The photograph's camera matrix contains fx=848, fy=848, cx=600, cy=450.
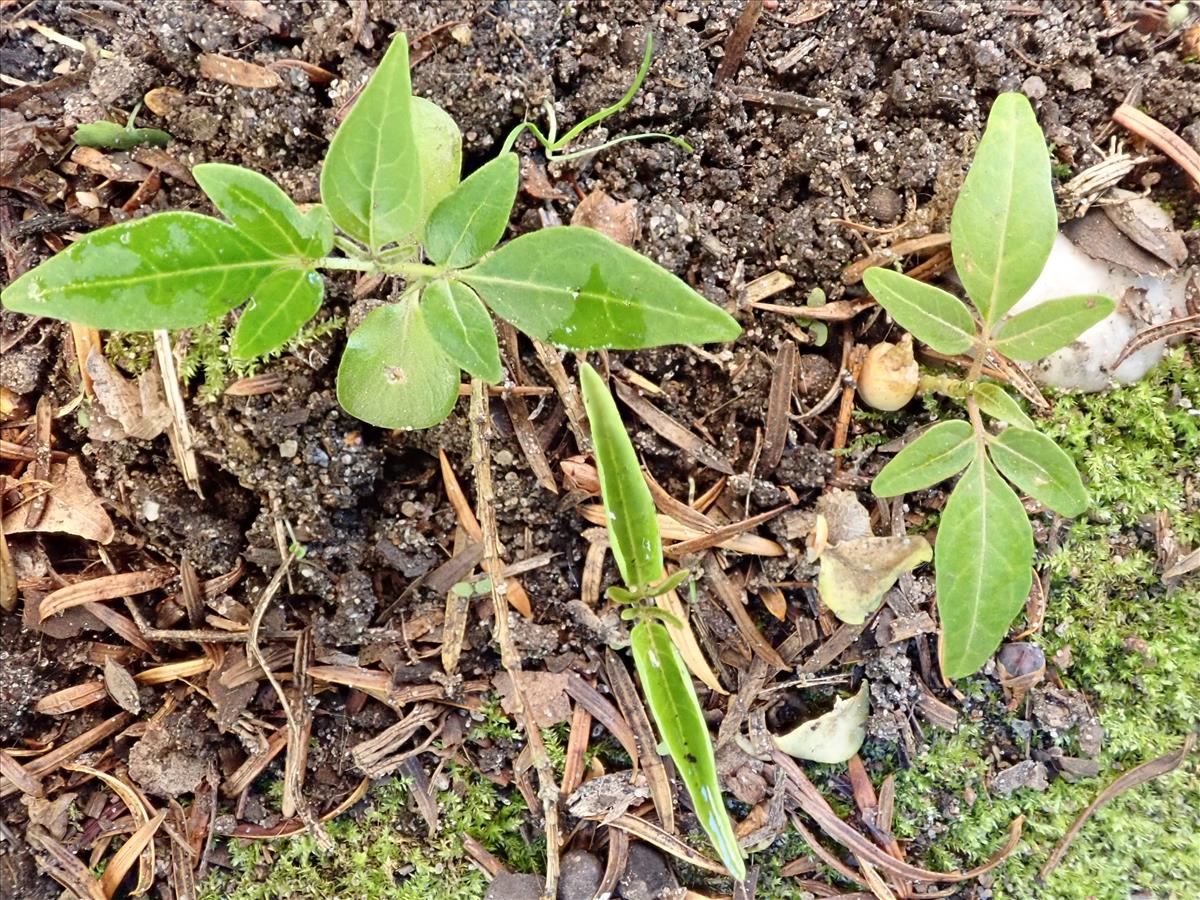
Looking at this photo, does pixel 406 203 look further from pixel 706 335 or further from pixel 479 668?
pixel 479 668

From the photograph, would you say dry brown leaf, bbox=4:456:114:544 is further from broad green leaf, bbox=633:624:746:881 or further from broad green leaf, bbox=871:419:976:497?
broad green leaf, bbox=871:419:976:497

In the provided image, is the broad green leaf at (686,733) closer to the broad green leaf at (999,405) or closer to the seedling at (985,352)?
the seedling at (985,352)

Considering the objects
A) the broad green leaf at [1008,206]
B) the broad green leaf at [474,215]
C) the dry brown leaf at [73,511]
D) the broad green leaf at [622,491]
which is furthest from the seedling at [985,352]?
the dry brown leaf at [73,511]

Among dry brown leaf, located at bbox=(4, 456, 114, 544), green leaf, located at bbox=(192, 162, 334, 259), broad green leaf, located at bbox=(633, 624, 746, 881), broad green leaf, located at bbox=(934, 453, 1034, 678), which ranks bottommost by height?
dry brown leaf, located at bbox=(4, 456, 114, 544)

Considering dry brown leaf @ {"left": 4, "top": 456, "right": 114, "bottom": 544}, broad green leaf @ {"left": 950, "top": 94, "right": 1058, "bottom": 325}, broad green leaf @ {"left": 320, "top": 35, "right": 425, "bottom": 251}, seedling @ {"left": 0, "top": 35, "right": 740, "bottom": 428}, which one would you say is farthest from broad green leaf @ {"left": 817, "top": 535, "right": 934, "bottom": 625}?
dry brown leaf @ {"left": 4, "top": 456, "right": 114, "bottom": 544}

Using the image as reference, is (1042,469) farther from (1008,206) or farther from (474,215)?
(474,215)

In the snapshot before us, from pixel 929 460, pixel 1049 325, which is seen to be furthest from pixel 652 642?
pixel 1049 325
